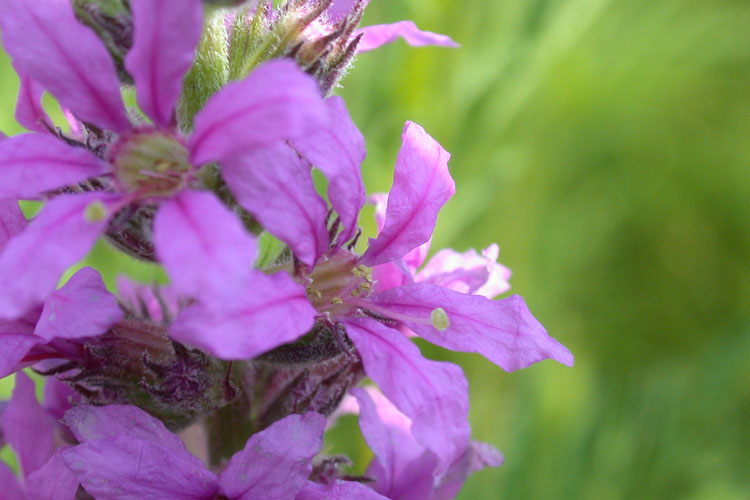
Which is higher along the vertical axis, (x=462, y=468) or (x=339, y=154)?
(x=339, y=154)

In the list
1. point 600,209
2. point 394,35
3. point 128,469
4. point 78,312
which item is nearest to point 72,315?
point 78,312

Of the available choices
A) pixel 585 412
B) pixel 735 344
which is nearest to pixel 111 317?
pixel 585 412

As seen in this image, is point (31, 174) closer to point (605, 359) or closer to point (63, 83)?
point (63, 83)

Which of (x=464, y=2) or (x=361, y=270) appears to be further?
(x=464, y=2)

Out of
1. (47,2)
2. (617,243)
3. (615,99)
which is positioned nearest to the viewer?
(47,2)

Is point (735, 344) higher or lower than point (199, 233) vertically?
lower

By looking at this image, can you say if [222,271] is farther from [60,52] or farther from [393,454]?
[393,454]

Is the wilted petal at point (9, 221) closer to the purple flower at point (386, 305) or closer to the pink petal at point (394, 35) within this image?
the purple flower at point (386, 305)
